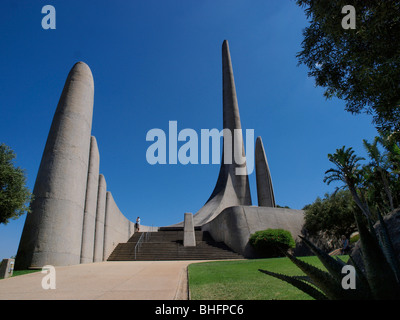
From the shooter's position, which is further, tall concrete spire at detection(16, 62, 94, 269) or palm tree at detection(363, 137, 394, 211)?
palm tree at detection(363, 137, 394, 211)

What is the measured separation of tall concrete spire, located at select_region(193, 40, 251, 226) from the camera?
28312mm

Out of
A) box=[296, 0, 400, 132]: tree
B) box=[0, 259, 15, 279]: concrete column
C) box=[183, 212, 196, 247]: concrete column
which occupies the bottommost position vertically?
box=[0, 259, 15, 279]: concrete column

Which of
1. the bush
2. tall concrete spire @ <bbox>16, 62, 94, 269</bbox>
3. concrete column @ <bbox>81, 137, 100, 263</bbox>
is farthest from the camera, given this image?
the bush

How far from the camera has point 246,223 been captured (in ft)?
54.2

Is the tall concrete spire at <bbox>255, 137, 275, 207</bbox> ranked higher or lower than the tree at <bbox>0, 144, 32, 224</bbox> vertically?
higher

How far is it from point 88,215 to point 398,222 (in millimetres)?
12482

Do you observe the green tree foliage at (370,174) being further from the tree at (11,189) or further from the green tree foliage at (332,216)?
the tree at (11,189)

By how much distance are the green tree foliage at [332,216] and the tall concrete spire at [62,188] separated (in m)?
17.5

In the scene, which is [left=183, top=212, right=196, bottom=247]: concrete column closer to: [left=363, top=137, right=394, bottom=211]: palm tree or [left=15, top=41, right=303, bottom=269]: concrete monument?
[left=15, top=41, right=303, bottom=269]: concrete monument

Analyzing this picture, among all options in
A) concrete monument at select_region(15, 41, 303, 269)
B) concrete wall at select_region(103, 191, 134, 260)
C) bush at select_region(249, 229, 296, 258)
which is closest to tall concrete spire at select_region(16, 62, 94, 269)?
concrete monument at select_region(15, 41, 303, 269)

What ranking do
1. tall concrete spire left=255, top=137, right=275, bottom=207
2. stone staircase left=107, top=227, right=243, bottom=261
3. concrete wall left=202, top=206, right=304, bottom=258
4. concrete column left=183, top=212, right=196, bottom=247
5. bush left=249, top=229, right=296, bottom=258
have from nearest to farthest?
bush left=249, top=229, right=296, bottom=258 → stone staircase left=107, top=227, right=243, bottom=261 → concrete wall left=202, top=206, right=304, bottom=258 → concrete column left=183, top=212, right=196, bottom=247 → tall concrete spire left=255, top=137, right=275, bottom=207

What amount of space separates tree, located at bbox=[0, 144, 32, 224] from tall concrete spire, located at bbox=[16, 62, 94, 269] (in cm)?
97
